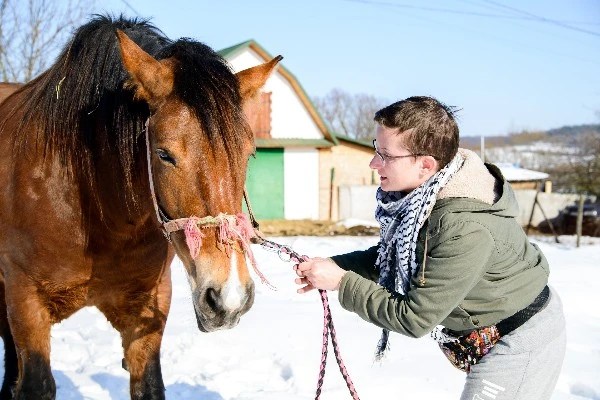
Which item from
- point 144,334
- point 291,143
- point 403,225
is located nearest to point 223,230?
point 403,225

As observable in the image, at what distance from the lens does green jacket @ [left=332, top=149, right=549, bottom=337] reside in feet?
6.27

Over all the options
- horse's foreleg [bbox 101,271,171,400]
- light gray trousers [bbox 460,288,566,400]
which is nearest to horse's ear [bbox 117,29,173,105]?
horse's foreleg [bbox 101,271,171,400]

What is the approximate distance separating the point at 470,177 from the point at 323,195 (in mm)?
16731

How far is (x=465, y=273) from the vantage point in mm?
1896

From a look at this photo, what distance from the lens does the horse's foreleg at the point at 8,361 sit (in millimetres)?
3883

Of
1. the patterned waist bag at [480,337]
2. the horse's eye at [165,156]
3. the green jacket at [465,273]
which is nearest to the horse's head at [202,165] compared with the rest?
the horse's eye at [165,156]

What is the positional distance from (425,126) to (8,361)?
3438mm

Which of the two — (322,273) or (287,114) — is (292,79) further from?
(322,273)

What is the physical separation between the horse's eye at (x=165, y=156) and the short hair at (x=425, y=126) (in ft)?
2.57

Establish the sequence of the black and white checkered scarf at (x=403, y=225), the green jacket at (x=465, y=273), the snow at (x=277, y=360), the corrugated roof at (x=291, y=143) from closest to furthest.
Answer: the green jacket at (x=465, y=273) < the black and white checkered scarf at (x=403, y=225) < the snow at (x=277, y=360) < the corrugated roof at (x=291, y=143)

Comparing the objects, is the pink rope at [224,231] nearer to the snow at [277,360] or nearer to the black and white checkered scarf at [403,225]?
the black and white checkered scarf at [403,225]

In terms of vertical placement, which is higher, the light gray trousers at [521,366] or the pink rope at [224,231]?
the pink rope at [224,231]

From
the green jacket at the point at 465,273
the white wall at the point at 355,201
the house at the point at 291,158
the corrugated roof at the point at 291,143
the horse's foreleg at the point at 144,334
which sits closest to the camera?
the green jacket at the point at 465,273

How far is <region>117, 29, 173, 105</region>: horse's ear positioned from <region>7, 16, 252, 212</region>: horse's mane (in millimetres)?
52
